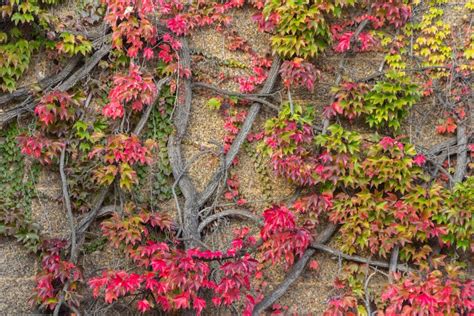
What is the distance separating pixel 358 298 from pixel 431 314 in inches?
20.0

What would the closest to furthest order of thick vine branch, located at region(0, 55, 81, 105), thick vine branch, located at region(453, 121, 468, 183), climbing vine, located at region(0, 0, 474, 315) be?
climbing vine, located at region(0, 0, 474, 315) → thick vine branch, located at region(0, 55, 81, 105) → thick vine branch, located at region(453, 121, 468, 183)

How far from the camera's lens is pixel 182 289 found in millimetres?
3494

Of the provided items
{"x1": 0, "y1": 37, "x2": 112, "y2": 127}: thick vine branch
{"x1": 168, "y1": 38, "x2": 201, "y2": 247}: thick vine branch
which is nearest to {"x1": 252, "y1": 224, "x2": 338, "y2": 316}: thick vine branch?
{"x1": 168, "y1": 38, "x2": 201, "y2": 247}: thick vine branch

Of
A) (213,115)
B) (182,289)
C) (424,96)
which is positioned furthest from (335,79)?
(182,289)

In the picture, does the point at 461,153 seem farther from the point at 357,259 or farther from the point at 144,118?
the point at 144,118

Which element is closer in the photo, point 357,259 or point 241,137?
point 357,259

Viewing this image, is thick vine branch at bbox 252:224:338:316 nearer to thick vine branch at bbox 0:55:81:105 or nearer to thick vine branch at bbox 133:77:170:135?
thick vine branch at bbox 133:77:170:135

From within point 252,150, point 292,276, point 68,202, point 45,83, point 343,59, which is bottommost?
point 292,276

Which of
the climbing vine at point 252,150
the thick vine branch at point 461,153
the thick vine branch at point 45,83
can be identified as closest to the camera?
the climbing vine at point 252,150

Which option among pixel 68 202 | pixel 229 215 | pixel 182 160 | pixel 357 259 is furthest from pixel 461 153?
pixel 68 202

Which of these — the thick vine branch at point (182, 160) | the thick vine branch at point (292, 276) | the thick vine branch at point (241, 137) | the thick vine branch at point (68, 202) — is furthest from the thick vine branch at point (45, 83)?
the thick vine branch at point (292, 276)

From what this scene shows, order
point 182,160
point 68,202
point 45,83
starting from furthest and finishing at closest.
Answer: point 182,160, point 45,83, point 68,202

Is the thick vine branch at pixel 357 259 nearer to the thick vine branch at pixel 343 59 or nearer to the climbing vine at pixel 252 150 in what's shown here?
the climbing vine at pixel 252 150

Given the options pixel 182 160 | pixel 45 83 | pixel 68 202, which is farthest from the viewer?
pixel 182 160
